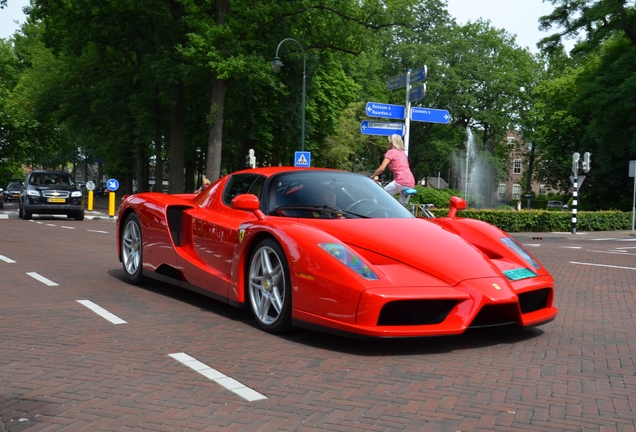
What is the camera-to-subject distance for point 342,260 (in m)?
5.14

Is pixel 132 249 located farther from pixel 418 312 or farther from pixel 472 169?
pixel 472 169

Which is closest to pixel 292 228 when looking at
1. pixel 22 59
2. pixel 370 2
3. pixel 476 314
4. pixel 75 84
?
pixel 476 314

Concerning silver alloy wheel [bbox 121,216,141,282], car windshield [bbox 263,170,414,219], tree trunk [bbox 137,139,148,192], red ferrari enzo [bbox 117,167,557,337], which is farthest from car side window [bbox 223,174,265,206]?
tree trunk [bbox 137,139,148,192]

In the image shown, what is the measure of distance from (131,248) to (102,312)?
1903 millimetres

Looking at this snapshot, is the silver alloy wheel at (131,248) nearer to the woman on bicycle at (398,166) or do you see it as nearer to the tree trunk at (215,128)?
the woman on bicycle at (398,166)

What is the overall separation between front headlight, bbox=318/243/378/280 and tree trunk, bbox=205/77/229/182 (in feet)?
70.2

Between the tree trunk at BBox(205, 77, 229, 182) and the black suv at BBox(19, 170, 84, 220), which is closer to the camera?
the black suv at BBox(19, 170, 84, 220)

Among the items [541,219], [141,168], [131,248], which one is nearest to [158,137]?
A: [141,168]

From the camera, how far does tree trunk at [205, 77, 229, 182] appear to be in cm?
2652

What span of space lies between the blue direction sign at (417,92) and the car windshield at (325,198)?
11.5 m

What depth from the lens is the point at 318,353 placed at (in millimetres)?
5059

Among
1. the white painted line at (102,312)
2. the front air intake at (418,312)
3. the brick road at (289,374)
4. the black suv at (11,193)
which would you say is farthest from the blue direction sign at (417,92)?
the black suv at (11,193)

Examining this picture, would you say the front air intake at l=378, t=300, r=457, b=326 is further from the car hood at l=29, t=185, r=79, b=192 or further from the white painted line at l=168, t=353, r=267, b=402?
the car hood at l=29, t=185, r=79, b=192

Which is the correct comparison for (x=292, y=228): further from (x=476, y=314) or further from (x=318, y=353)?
(x=476, y=314)
